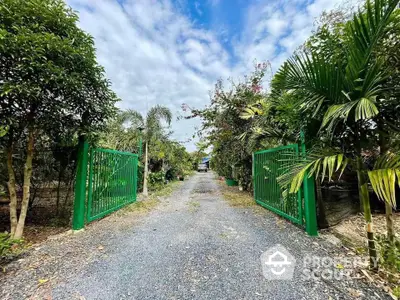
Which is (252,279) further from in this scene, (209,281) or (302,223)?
(302,223)

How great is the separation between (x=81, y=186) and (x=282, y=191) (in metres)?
3.86

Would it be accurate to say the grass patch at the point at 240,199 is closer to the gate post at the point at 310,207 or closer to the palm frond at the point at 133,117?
the gate post at the point at 310,207

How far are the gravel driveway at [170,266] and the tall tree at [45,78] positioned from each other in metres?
1.38

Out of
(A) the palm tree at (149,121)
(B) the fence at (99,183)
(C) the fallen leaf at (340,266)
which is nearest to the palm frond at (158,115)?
(A) the palm tree at (149,121)

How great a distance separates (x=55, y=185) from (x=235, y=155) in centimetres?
574

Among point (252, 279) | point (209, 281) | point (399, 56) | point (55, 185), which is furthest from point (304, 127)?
point (55, 185)

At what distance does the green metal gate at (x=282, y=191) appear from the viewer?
2979 mm

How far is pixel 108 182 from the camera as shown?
422cm

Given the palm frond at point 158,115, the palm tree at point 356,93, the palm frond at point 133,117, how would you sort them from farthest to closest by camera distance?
the palm frond at point 158,115
the palm frond at point 133,117
the palm tree at point 356,93

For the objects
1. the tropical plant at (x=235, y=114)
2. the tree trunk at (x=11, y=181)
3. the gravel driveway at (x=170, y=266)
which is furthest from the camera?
the tropical plant at (x=235, y=114)

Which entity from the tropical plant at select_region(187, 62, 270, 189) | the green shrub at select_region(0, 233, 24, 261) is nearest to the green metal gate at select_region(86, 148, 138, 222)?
the green shrub at select_region(0, 233, 24, 261)

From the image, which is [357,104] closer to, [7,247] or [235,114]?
[7,247]

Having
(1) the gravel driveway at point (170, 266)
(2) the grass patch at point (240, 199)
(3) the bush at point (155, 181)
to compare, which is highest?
(3) the bush at point (155, 181)
